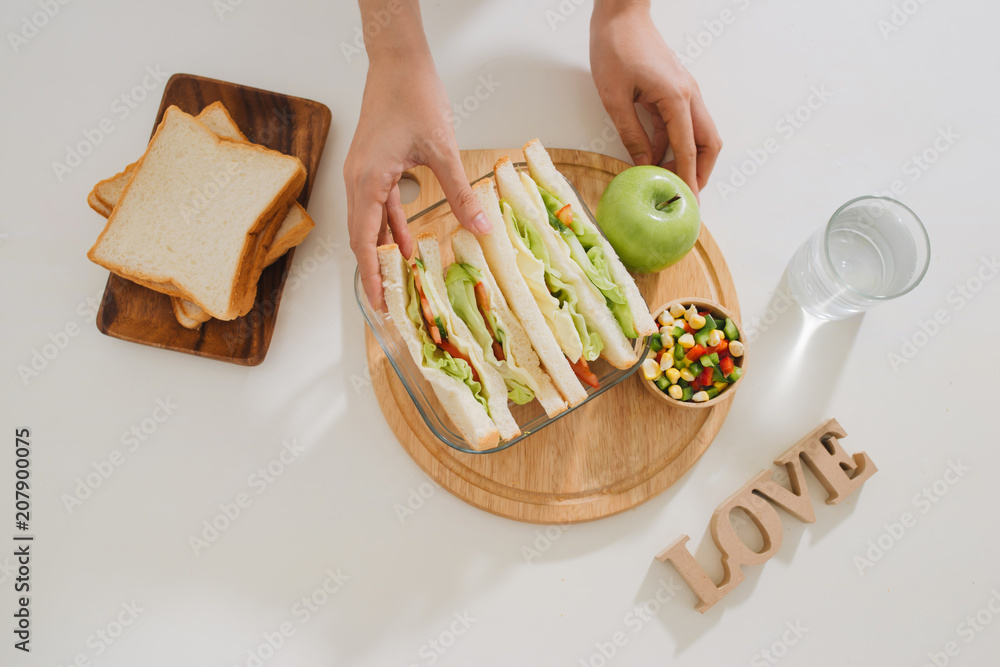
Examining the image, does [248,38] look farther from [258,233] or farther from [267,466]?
[267,466]

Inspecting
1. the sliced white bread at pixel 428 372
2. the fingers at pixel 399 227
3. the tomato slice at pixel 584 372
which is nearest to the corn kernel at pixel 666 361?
the tomato slice at pixel 584 372

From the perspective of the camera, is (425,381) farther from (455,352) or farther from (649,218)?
(649,218)

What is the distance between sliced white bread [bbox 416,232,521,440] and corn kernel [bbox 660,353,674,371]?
50cm

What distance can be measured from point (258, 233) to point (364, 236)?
19.3 inches

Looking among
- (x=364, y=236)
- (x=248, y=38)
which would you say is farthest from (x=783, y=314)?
(x=248, y=38)

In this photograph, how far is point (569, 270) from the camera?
5.63ft

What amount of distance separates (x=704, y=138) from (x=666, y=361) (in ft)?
2.56

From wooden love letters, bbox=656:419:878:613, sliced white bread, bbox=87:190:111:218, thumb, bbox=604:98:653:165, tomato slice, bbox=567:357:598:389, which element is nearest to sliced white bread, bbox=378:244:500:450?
tomato slice, bbox=567:357:598:389

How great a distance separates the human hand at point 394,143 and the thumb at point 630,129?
659mm

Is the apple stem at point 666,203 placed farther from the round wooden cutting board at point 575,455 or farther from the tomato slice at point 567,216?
the round wooden cutting board at point 575,455

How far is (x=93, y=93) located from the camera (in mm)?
2053

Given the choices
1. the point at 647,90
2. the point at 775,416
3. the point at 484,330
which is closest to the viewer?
the point at 484,330

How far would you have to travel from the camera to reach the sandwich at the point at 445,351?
5.34 feet

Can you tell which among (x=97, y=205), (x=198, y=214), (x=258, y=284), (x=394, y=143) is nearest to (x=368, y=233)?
(x=394, y=143)
